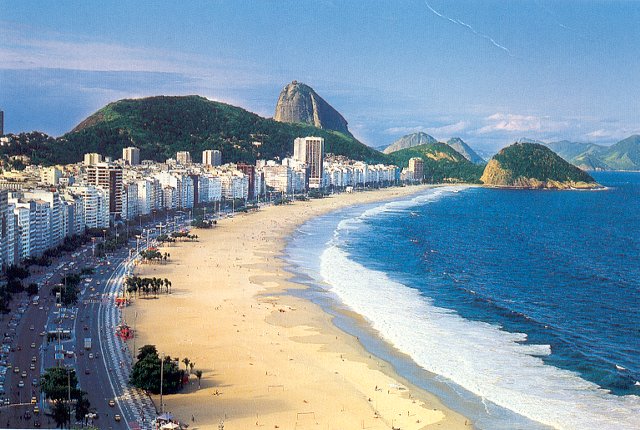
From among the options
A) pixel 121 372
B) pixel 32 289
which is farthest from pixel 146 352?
pixel 32 289

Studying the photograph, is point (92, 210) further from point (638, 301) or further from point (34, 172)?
point (638, 301)

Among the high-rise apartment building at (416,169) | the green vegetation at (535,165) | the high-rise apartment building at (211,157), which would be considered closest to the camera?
the high-rise apartment building at (211,157)

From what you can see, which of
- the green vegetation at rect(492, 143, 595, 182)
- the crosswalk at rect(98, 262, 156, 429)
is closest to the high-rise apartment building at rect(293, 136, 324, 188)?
the green vegetation at rect(492, 143, 595, 182)

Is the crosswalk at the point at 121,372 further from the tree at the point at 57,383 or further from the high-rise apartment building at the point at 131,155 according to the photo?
the high-rise apartment building at the point at 131,155

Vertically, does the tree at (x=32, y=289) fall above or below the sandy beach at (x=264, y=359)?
above

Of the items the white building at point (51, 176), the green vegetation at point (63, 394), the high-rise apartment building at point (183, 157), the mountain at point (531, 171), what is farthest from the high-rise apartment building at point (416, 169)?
the green vegetation at point (63, 394)

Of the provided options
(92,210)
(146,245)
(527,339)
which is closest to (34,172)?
(92,210)
